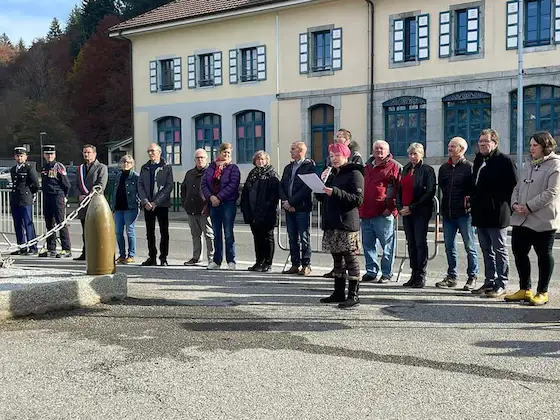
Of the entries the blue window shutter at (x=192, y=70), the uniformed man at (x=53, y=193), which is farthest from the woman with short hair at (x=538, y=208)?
the blue window shutter at (x=192, y=70)

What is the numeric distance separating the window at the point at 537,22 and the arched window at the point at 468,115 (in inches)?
96.0

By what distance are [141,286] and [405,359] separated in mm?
4447

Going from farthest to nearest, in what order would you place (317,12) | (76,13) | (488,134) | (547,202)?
(76,13), (317,12), (488,134), (547,202)

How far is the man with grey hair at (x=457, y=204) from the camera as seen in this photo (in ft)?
29.1

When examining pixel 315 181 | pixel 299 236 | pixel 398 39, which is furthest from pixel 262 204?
pixel 398 39

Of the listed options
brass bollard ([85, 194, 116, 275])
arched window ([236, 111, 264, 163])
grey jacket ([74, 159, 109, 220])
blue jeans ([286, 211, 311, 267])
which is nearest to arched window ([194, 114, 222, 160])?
arched window ([236, 111, 264, 163])

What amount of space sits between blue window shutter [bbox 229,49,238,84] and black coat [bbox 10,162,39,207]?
1962 cm

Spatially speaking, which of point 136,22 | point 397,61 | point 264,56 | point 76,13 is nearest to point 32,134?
point 76,13

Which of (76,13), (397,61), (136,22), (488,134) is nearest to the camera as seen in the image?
(488,134)

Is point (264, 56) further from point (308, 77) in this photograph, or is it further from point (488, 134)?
point (488, 134)

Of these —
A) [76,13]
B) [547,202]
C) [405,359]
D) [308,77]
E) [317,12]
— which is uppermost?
[76,13]

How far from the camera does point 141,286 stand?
912 cm

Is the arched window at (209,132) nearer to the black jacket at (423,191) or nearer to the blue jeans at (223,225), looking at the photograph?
the blue jeans at (223,225)

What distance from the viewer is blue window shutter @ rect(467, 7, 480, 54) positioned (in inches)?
999
